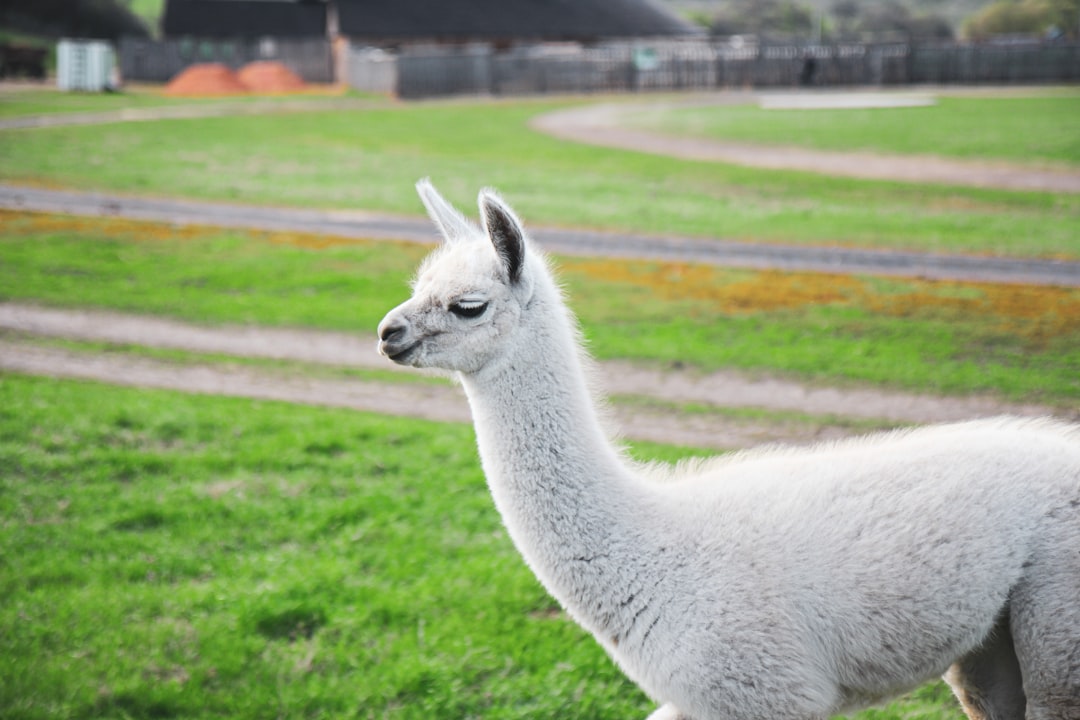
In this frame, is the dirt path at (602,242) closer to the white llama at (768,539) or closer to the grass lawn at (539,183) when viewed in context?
the grass lawn at (539,183)

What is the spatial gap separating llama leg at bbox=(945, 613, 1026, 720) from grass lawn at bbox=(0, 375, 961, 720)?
902 mm

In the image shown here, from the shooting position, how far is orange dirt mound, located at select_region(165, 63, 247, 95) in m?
49.8

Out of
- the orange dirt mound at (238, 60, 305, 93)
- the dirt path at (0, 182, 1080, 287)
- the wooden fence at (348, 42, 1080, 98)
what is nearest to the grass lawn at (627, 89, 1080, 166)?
the wooden fence at (348, 42, 1080, 98)

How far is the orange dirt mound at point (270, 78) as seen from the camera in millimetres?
52875

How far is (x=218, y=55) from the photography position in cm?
5584

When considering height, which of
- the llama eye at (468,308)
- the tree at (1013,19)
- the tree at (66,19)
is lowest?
the llama eye at (468,308)

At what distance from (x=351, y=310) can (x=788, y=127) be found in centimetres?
2206

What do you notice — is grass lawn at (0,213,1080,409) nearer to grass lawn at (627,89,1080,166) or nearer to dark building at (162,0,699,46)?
grass lawn at (627,89,1080,166)

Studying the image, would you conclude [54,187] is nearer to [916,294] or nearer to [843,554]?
[916,294]

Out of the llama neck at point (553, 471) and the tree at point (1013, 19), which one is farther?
the tree at point (1013, 19)

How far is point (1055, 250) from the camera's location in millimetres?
13547

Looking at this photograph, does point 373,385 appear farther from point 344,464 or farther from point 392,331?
point 392,331

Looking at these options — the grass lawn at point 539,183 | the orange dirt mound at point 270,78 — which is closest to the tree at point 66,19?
the orange dirt mound at point 270,78

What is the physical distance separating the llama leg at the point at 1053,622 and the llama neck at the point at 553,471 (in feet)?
4.38
